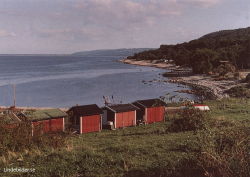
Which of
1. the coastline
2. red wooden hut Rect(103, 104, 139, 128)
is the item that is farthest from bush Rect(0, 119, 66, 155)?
the coastline

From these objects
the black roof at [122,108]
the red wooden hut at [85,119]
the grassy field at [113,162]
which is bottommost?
the red wooden hut at [85,119]

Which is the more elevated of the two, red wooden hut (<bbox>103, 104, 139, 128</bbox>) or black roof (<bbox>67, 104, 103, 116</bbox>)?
black roof (<bbox>67, 104, 103, 116</bbox>)

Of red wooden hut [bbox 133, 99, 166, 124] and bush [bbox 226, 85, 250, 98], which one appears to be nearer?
red wooden hut [bbox 133, 99, 166, 124]

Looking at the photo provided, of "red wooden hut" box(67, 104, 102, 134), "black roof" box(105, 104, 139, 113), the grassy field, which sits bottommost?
"red wooden hut" box(67, 104, 102, 134)

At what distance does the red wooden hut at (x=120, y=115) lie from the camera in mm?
35281

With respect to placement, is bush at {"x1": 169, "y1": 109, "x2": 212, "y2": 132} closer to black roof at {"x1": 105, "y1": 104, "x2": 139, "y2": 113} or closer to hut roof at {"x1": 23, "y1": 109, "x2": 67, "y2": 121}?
black roof at {"x1": 105, "y1": 104, "x2": 139, "y2": 113}

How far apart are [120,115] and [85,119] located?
424cm

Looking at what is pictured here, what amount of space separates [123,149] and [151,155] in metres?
1.76

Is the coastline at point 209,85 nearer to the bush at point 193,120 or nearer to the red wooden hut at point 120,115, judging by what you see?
the red wooden hut at point 120,115

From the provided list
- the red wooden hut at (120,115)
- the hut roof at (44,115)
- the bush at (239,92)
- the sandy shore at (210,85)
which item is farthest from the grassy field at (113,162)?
the sandy shore at (210,85)

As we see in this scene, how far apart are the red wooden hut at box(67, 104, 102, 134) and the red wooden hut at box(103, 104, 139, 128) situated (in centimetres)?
165

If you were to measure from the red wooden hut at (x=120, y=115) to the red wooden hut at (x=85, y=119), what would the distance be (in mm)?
1648

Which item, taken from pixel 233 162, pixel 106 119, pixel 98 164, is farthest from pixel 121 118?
pixel 233 162

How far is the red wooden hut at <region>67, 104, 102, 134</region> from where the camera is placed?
33.1 m
